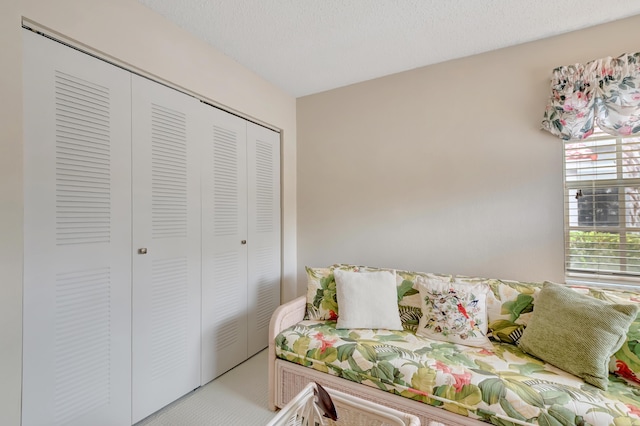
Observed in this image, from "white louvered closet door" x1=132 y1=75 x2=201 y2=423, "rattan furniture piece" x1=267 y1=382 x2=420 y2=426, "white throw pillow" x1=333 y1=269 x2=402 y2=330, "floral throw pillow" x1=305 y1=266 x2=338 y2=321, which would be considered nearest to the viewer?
"rattan furniture piece" x1=267 y1=382 x2=420 y2=426

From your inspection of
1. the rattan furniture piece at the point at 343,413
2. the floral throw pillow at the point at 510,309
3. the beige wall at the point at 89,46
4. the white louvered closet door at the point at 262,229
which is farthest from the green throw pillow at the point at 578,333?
the beige wall at the point at 89,46

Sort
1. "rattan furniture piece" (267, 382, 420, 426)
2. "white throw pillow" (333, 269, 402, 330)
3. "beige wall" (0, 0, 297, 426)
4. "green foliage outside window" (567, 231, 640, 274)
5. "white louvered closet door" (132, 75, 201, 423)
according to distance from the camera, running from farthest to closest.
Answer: "white throw pillow" (333, 269, 402, 330), "green foliage outside window" (567, 231, 640, 274), "white louvered closet door" (132, 75, 201, 423), "beige wall" (0, 0, 297, 426), "rattan furniture piece" (267, 382, 420, 426)

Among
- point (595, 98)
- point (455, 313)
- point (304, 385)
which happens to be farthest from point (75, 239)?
point (595, 98)

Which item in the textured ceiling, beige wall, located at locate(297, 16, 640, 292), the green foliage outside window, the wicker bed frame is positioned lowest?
the wicker bed frame

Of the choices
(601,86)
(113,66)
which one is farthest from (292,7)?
(601,86)

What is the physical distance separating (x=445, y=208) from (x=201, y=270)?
76.9 inches

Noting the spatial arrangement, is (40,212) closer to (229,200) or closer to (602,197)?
(229,200)

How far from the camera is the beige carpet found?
5.65 ft

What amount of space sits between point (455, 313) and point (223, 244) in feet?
5.60

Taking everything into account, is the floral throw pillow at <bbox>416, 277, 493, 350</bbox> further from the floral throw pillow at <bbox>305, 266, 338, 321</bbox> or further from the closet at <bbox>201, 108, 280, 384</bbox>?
the closet at <bbox>201, 108, 280, 384</bbox>

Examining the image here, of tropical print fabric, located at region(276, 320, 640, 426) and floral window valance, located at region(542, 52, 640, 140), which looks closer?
tropical print fabric, located at region(276, 320, 640, 426)

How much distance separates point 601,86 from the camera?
1.78 m

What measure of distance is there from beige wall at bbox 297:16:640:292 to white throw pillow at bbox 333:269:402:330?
54 centimetres

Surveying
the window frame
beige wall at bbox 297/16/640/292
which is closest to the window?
the window frame
